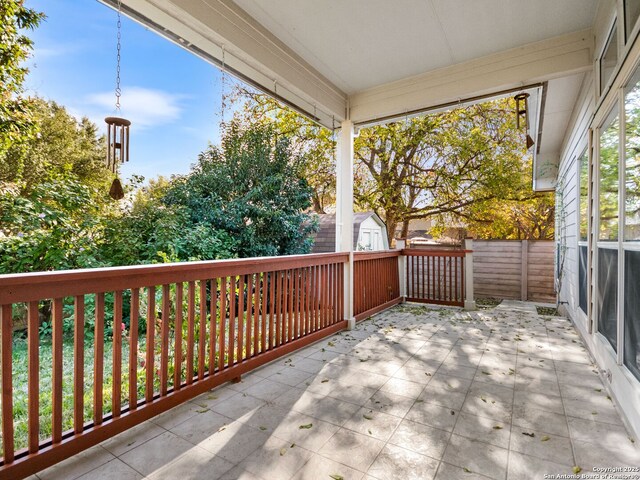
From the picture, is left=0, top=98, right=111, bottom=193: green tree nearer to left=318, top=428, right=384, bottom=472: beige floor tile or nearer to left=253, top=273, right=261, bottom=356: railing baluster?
left=253, top=273, right=261, bottom=356: railing baluster

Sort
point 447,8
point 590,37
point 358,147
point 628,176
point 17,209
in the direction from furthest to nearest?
point 358,147
point 17,209
point 590,37
point 447,8
point 628,176

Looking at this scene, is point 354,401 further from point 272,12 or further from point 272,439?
point 272,12

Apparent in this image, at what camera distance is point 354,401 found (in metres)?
2.31

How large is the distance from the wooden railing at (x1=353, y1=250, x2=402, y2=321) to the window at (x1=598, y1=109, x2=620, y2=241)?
269cm

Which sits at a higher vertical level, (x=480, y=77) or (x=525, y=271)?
(x=480, y=77)

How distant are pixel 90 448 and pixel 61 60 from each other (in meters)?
10.6

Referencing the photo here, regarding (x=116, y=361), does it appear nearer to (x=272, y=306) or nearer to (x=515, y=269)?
(x=272, y=306)

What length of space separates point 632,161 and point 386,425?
6.96ft

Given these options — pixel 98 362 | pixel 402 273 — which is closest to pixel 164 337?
A: pixel 98 362

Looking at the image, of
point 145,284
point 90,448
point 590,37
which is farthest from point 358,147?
point 90,448

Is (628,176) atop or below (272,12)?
below

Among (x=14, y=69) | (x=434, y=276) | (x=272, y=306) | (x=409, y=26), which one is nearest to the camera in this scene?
(x=409, y=26)

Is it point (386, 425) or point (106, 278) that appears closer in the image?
point (106, 278)

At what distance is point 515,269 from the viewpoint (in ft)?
21.2
